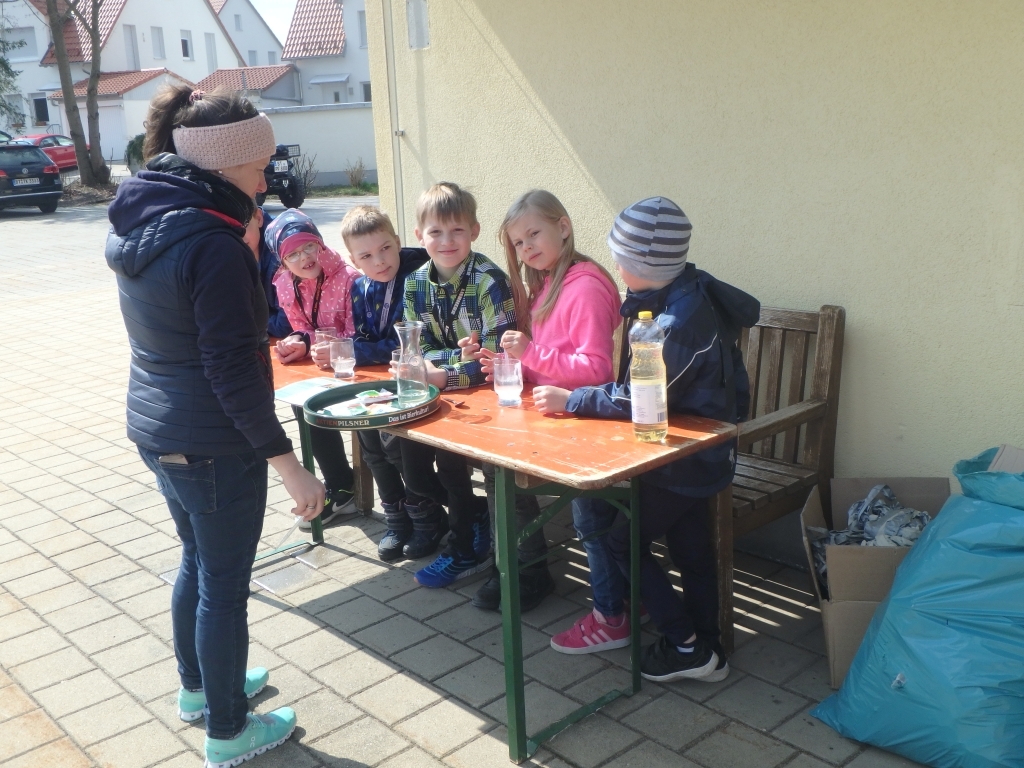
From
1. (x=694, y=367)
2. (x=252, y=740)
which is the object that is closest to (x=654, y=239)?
(x=694, y=367)

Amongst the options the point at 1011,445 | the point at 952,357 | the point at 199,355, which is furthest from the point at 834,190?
the point at 199,355

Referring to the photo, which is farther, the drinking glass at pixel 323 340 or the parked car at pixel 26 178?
the parked car at pixel 26 178

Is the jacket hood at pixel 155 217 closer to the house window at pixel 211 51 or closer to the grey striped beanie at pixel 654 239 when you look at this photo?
the grey striped beanie at pixel 654 239

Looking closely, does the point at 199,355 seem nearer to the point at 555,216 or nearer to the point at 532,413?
the point at 532,413

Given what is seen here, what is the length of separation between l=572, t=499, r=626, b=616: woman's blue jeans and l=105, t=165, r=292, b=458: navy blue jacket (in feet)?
3.50

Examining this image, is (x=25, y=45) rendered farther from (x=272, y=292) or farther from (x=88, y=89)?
(x=272, y=292)

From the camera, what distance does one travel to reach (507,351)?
3107 mm

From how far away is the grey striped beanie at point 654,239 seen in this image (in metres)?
2.67

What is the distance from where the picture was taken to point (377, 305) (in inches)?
153

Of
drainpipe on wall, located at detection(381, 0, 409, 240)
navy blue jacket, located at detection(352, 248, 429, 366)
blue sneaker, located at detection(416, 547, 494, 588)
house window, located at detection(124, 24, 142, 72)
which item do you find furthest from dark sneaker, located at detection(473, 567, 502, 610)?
house window, located at detection(124, 24, 142, 72)

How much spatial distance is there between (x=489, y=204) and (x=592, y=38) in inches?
41.6

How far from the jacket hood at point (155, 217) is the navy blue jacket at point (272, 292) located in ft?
5.96

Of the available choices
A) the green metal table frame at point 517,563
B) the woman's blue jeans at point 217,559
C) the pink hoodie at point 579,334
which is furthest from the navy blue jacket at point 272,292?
the green metal table frame at point 517,563

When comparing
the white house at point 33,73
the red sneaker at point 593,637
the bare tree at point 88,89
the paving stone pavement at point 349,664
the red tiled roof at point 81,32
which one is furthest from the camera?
the white house at point 33,73
